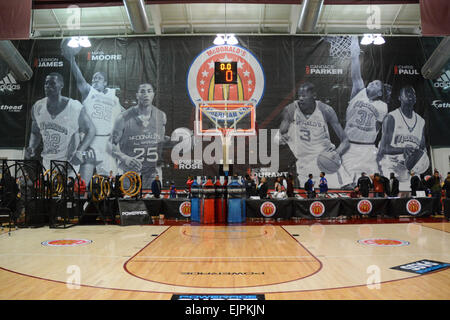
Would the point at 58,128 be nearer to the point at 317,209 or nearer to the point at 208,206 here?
the point at 208,206

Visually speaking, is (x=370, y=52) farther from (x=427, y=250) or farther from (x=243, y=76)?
(x=427, y=250)

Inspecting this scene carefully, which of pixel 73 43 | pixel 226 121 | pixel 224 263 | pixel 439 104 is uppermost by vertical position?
pixel 73 43

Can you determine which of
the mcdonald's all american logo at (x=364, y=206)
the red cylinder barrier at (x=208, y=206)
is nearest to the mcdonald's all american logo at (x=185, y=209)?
the red cylinder barrier at (x=208, y=206)

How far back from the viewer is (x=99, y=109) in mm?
18328

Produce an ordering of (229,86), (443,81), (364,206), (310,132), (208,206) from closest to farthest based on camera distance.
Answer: (208,206)
(364,206)
(310,132)
(229,86)
(443,81)

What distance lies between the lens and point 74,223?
12062mm

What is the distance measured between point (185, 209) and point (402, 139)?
12.1 meters

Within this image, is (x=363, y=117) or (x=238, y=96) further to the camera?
(x=238, y=96)

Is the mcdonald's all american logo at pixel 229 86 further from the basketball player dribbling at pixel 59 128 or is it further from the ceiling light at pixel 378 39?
the ceiling light at pixel 378 39

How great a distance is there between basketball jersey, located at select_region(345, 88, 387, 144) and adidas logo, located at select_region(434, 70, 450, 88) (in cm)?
303

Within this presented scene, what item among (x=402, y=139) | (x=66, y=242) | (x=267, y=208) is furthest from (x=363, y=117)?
(x=66, y=242)

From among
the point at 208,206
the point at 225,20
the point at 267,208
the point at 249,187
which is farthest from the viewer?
the point at 225,20

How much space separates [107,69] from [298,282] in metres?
17.0

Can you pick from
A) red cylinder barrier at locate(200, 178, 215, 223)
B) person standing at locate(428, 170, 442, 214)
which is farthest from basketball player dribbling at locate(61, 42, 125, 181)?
person standing at locate(428, 170, 442, 214)
